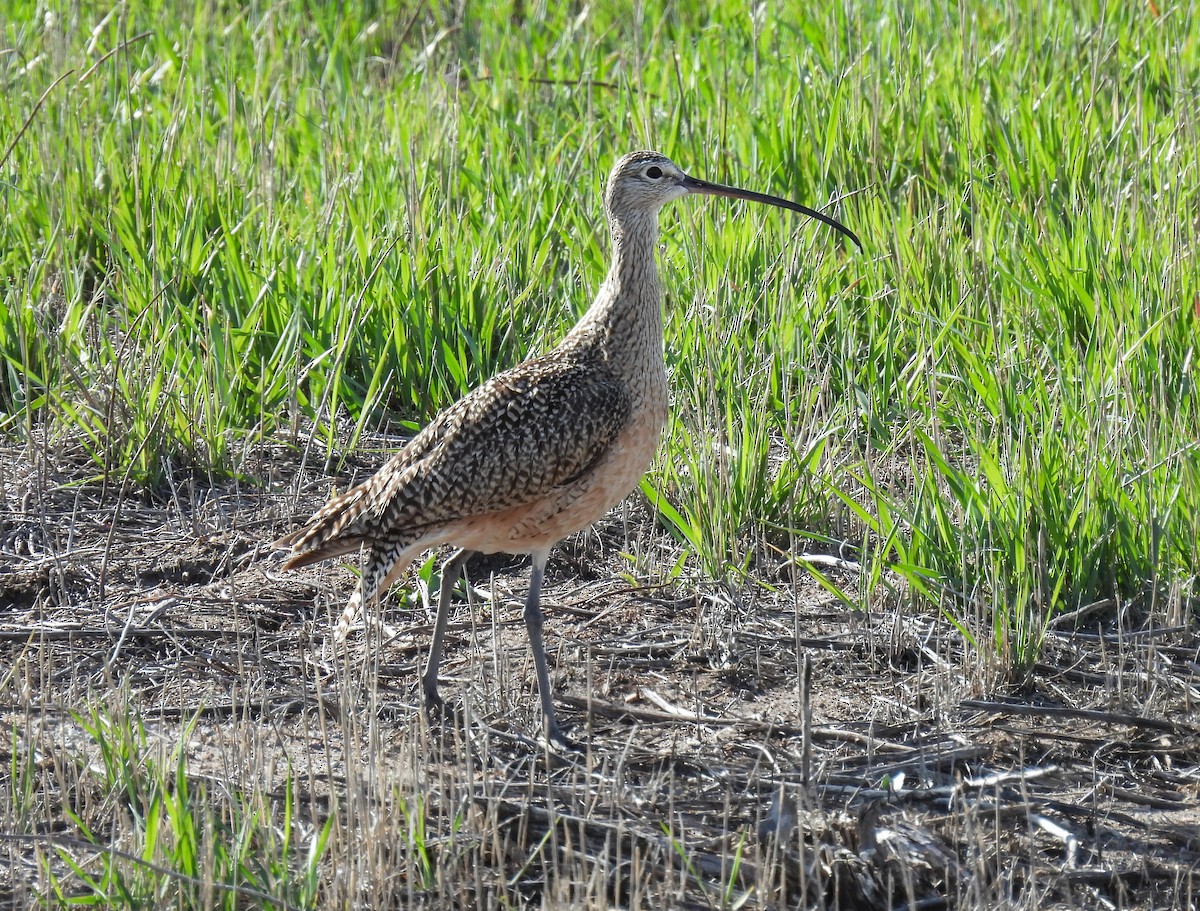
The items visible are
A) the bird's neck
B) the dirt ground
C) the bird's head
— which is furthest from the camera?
the bird's head

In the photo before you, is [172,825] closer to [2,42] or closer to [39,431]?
[39,431]

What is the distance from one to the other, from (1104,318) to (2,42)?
225 inches

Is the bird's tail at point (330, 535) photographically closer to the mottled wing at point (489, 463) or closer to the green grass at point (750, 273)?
the mottled wing at point (489, 463)

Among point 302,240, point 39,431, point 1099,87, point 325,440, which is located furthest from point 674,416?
point 1099,87

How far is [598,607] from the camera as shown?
4949 mm

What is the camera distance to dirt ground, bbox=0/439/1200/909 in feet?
11.6

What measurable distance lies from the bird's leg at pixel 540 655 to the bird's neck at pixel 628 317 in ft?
1.97

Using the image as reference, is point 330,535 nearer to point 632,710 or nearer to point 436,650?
point 436,650

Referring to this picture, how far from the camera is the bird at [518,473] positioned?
14.4 feet

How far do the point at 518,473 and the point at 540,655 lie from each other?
1.61 ft

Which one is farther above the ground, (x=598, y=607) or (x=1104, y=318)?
(x=1104, y=318)

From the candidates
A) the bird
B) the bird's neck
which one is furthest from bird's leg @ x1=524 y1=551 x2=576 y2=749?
the bird's neck

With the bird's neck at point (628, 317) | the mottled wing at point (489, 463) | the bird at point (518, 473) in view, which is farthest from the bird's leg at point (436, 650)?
the bird's neck at point (628, 317)

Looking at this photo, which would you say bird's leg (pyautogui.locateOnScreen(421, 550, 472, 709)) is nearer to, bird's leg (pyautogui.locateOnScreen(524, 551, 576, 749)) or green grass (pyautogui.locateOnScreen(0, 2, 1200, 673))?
bird's leg (pyautogui.locateOnScreen(524, 551, 576, 749))
